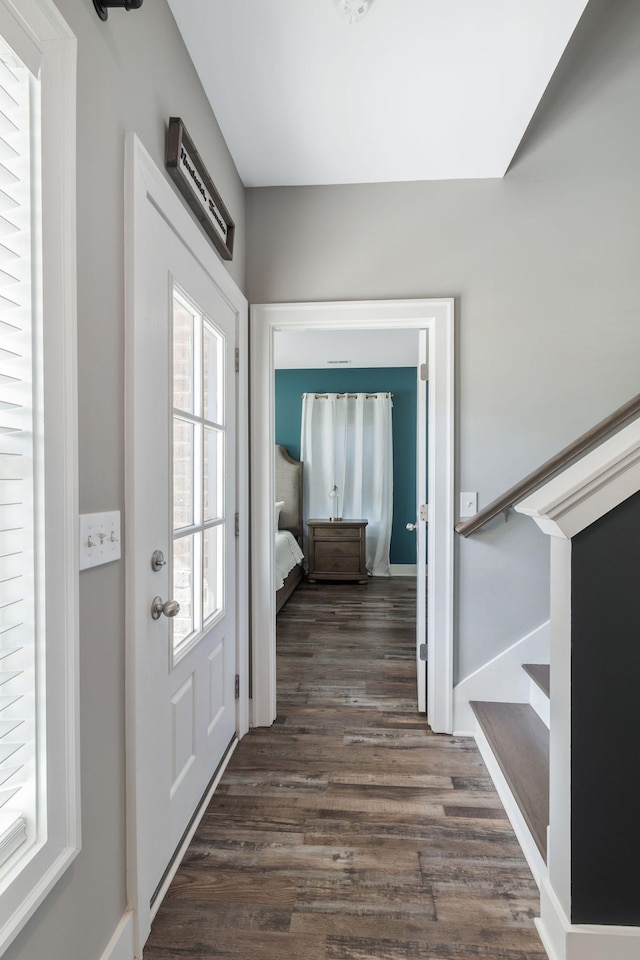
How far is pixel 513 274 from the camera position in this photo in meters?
2.30

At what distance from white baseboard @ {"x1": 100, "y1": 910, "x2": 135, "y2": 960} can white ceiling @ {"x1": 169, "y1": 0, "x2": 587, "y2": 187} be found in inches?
86.7

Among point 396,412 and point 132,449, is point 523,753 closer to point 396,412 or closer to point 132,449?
point 132,449

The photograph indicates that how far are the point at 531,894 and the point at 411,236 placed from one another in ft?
8.17

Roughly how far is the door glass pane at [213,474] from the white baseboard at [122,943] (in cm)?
112

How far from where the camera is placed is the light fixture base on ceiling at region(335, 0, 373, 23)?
142 cm

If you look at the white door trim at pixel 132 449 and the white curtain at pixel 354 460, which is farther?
the white curtain at pixel 354 460

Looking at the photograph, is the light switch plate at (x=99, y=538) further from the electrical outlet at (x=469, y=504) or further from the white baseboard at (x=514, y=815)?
the electrical outlet at (x=469, y=504)

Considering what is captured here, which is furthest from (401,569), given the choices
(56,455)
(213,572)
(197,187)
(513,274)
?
(56,455)

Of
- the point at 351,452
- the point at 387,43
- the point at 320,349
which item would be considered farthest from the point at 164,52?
the point at 351,452

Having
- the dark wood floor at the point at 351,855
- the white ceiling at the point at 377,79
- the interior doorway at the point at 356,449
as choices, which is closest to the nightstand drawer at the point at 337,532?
the interior doorway at the point at 356,449

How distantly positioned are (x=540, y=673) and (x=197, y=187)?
7.57ft

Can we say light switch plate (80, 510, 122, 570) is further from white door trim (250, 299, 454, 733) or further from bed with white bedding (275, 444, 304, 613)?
bed with white bedding (275, 444, 304, 613)

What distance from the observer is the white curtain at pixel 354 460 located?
604 cm

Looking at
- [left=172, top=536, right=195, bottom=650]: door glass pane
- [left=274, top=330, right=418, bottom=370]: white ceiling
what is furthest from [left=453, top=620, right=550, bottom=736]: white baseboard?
[left=274, top=330, right=418, bottom=370]: white ceiling
